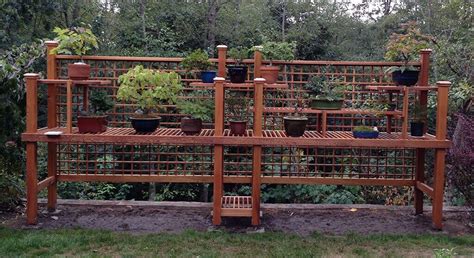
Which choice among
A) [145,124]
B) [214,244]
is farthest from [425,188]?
[145,124]

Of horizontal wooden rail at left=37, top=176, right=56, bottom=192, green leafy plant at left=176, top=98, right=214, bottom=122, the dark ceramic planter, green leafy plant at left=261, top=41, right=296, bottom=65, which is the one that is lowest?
horizontal wooden rail at left=37, top=176, right=56, bottom=192

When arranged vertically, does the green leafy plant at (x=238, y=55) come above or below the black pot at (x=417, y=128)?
above

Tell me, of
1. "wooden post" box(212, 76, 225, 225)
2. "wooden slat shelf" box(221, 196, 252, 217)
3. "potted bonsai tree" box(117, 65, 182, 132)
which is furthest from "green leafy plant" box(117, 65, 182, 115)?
"wooden slat shelf" box(221, 196, 252, 217)

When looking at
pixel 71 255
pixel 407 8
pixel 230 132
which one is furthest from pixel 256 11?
pixel 71 255

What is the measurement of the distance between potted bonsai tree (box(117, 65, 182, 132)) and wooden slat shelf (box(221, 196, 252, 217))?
103 centimetres

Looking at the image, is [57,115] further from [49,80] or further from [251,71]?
[251,71]

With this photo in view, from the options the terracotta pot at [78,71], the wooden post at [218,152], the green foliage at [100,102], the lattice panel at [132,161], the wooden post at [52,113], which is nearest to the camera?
the wooden post at [218,152]

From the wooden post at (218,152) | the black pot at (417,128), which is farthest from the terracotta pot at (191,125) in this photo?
the black pot at (417,128)

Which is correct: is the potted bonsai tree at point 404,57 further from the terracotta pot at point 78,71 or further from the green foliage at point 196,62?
the terracotta pot at point 78,71

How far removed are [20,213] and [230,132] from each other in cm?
234

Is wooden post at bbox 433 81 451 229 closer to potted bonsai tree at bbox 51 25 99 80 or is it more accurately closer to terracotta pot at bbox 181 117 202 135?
terracotta pot at bbox 181 117 202 135

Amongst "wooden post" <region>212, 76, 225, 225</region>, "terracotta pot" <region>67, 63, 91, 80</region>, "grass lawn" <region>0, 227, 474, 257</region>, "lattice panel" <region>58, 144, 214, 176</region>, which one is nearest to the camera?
"grass lawn" <region>0, 227, 474, 257</region>

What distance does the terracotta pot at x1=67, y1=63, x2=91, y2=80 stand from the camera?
5121mm

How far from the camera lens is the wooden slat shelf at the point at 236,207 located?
514 cm
